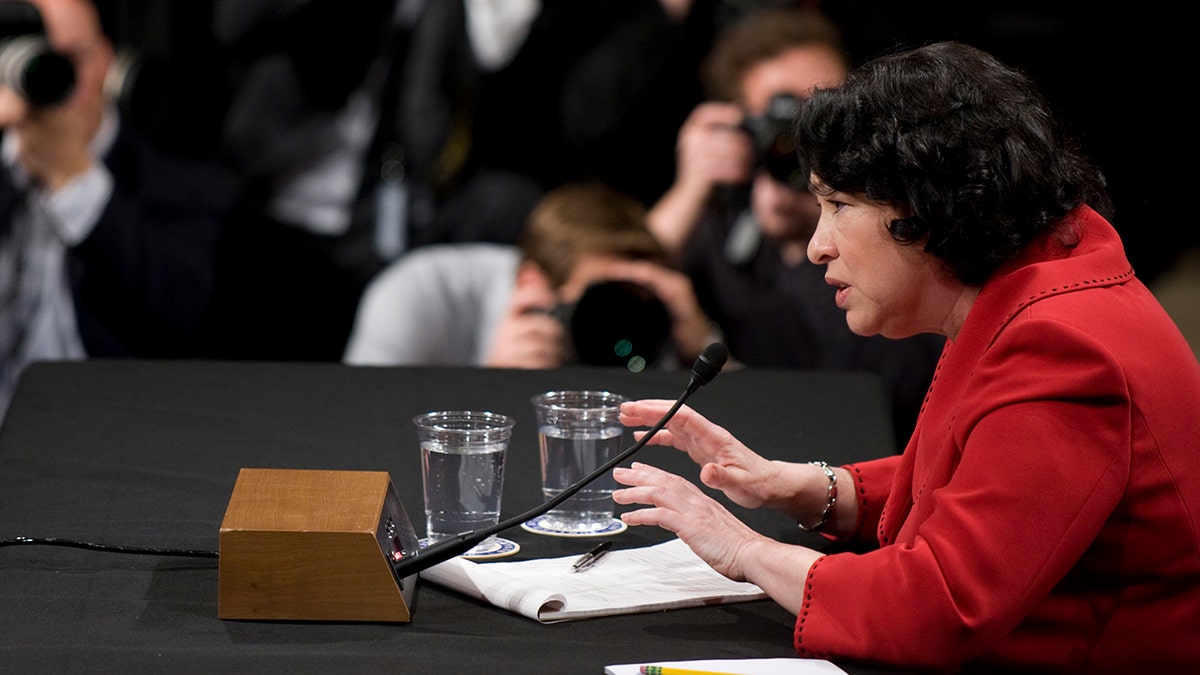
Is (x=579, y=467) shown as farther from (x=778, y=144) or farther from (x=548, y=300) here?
(x=778, y=144)

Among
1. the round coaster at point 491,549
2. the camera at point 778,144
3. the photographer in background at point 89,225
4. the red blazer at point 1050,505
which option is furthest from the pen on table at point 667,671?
the photographer in background at point 89,225

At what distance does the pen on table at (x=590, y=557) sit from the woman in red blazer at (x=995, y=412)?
0.48ft

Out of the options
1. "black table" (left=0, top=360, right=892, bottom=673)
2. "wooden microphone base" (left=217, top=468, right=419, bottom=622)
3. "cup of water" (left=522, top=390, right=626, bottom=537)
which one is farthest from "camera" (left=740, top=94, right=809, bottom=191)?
"wooden microphone base" (left=217, top=468, right=419, bottom=622)

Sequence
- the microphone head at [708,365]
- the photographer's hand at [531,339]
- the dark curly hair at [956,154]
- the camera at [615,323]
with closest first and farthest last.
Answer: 1. the dark curly hair at [956,154]
2. the microphone head at [708,365]
3. the camera at [615,323]
4. the photographer's hand at [531,339]

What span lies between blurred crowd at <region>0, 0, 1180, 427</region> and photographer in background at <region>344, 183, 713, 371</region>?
27 millimetres

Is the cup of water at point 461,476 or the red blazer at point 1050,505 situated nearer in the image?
the red blazer at point 1050,505

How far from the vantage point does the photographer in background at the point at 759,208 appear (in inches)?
130

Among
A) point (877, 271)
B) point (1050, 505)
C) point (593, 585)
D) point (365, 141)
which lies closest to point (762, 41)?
point (365, 141)

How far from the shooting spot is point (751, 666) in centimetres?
120

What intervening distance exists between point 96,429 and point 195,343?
1.87 metres

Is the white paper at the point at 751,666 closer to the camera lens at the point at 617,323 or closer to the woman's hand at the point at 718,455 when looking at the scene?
the woman's hand at the point at 718,455

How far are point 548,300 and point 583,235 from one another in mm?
206

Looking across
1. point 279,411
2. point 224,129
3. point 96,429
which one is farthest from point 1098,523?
point 224,129

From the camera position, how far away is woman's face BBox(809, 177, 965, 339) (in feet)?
4.42
